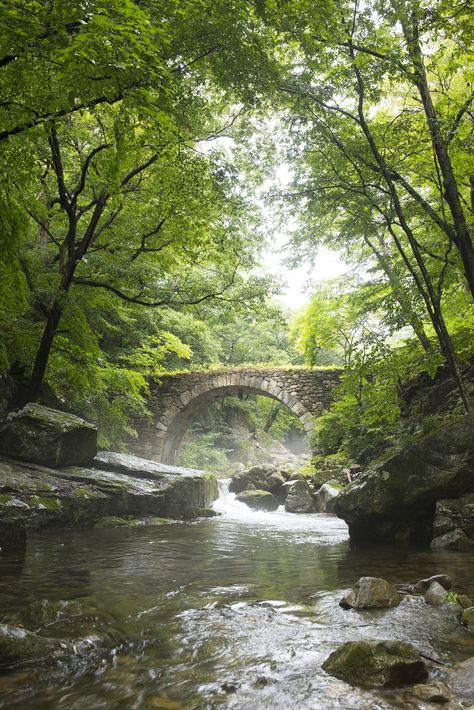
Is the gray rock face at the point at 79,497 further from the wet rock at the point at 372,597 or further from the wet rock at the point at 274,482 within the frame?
the wet rock at the point at 274,482

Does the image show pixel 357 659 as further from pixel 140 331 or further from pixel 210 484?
pixel 140 331

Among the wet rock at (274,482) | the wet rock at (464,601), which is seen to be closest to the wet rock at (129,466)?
the wet rock at (274,482)

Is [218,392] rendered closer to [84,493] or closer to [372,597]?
[84,493]

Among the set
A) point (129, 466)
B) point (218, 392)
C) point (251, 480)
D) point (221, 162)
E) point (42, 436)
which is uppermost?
point (221, 162)

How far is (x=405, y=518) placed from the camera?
19.2ft

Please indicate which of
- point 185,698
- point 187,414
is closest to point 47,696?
point 185,698

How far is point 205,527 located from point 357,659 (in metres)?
6.84

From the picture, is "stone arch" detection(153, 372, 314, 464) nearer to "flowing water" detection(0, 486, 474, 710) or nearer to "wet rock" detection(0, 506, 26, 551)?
"flowing water" detection(0, 486, 474, 710)

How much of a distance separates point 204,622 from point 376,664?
1.25m

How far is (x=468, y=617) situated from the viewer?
2666 mm

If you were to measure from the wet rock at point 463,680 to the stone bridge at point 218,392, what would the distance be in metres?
14.2

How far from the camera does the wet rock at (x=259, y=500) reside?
13.8 meters

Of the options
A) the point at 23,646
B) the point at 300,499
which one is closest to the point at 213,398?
the point at 300,499

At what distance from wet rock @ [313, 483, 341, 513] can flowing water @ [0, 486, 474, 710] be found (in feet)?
21.1
